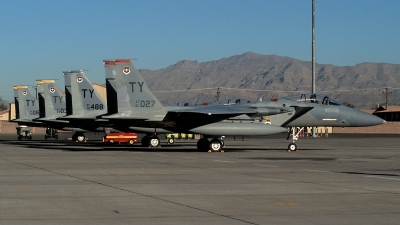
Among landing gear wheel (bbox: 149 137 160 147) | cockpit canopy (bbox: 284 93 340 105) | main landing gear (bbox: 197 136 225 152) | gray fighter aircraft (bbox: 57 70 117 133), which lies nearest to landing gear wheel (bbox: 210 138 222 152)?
main landing gear (bbox: 197 136 225 152)

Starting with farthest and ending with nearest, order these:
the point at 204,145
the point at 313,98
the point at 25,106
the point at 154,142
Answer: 1. the point at 25,106
2. the point at 154,142
3. the point at 313,98
4. the point at 204,145

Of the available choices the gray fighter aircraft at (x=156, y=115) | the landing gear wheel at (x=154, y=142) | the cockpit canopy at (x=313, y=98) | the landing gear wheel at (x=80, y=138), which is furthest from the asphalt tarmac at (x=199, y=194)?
the landing gear wheel at (x=80, y=138)

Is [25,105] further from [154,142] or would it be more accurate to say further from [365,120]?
[365,120]

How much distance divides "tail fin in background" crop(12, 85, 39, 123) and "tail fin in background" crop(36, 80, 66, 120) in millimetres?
3775

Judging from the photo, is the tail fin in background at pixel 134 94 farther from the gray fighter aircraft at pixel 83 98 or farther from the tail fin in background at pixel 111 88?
the gray fighter aircraft at pixel 83 98

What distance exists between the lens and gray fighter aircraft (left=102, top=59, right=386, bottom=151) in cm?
3084

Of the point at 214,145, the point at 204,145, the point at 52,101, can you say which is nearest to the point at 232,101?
the point at 204,145

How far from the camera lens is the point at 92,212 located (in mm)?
10828

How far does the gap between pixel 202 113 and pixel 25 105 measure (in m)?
24.7

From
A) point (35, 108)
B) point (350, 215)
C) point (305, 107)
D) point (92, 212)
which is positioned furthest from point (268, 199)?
point (35, 108)

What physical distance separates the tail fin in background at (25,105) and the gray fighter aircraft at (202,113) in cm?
1917

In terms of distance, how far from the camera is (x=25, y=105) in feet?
166

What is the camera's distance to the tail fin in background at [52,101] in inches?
1791

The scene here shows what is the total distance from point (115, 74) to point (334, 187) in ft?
60.9
